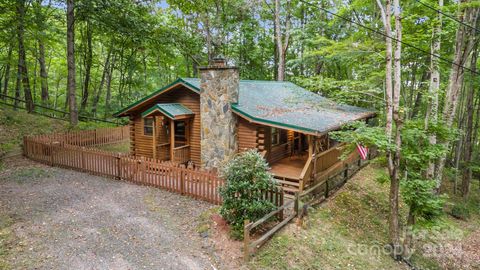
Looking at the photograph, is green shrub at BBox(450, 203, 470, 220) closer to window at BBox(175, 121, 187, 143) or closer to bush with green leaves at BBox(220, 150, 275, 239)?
bush with green leaves at BBox(220, 150, 275, 239)

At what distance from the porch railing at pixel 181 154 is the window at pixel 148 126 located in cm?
214

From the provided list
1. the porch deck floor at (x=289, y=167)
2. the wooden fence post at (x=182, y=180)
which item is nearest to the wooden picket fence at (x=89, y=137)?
the wooden fence post at (x=182, y=180)

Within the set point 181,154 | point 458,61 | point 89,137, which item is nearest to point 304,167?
point 181,154

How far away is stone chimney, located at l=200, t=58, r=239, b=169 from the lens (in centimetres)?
1207

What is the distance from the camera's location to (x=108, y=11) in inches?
709

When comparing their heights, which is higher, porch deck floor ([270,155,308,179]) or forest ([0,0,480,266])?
forest ([0,0,480,266])

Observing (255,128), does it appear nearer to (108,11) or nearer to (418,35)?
(418,35)

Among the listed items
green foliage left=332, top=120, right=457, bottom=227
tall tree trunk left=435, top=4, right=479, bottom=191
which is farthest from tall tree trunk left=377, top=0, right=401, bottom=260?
tall tree trunk left=435, top=4, right=479, bottom=191

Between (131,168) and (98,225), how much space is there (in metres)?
3.67

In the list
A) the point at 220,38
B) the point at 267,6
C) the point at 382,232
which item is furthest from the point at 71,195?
the point at 267,6

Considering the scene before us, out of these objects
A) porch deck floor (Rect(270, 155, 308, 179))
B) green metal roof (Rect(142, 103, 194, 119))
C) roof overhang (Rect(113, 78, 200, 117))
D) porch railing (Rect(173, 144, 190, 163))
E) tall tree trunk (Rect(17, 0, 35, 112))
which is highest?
tall tree trunk (Rect(17, 0, 35, 112))

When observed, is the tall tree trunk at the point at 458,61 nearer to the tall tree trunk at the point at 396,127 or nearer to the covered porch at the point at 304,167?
the covered porch at the point at 304,167

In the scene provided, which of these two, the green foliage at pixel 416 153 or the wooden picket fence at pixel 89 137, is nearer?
the green foliage at pixel 416 153

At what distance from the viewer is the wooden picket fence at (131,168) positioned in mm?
9875
